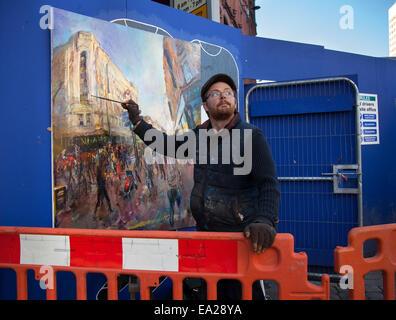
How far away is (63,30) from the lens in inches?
98.7

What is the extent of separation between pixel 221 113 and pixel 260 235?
99 cm

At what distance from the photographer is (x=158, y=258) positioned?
1801 mm

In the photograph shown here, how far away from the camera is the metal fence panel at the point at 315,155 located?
3988 millimetres

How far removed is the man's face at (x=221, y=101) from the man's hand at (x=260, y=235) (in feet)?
3.05

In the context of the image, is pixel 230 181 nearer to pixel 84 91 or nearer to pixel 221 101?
pixel 221 101

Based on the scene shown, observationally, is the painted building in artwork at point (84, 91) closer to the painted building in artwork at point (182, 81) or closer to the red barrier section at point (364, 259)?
the painted building in artwork at point (182, 81)

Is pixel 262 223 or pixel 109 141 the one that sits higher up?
pixel 109 141

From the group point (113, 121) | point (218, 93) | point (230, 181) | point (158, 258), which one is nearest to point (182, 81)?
point (113, 121)
